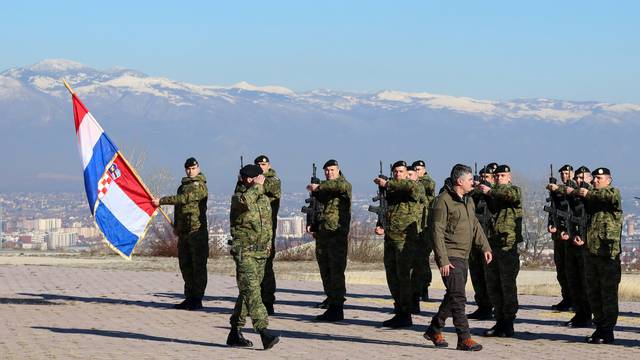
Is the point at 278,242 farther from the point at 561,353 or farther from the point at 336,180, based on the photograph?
the point at 561,353

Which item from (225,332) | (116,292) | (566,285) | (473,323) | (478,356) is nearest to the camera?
(478,356)

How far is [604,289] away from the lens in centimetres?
1752

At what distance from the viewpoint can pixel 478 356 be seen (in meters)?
16.2

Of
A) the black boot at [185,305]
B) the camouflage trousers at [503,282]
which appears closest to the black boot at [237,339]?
the camouflage trousers at [503,282]

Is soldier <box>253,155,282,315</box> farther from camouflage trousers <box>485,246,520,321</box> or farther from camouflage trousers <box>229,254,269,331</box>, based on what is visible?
camouflage trousers <box>229,254,269,331</box>

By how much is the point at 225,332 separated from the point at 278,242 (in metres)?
22.7

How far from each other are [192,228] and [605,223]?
20.2 feet

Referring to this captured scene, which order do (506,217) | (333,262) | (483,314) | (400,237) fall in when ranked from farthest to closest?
1. (483,314)
2. (333,262)
3. (400,237)
4. (506,217)

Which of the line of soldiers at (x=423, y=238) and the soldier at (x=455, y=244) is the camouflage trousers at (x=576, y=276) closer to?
the line of soldiers at (x=423, y=238)

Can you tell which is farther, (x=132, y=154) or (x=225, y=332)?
(x=132, y=154)

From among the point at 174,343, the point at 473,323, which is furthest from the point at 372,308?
the point at 174,343

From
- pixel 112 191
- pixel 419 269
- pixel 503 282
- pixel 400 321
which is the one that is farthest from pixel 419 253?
pixel 112 191

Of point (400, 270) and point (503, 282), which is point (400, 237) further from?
point (503, 282)

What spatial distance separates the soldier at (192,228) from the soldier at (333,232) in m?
1.77
